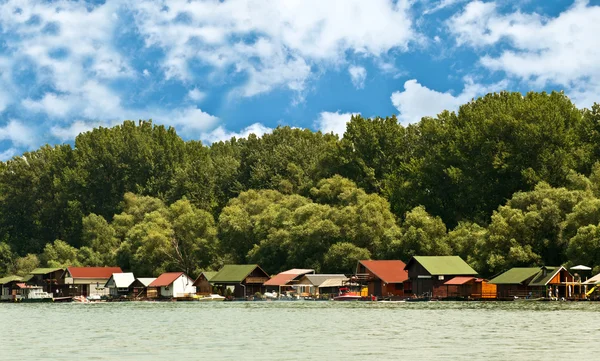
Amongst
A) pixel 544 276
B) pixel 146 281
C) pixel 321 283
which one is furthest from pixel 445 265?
pixel 146 281

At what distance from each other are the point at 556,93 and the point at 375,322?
215ft

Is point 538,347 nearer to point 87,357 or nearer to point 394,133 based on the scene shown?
point 87,357

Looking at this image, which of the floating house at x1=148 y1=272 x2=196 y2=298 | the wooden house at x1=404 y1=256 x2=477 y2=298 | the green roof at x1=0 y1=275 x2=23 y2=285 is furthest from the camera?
the green roof at x1=0 y1=275 x2=23 y2=285

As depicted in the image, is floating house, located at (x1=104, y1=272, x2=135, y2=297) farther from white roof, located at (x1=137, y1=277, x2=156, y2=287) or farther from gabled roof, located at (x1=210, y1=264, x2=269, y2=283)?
gabled roof, located at (x1=210, y1=264, x2=269, y2=283)

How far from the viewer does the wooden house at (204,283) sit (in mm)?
113875

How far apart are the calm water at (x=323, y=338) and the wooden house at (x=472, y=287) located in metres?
28.4

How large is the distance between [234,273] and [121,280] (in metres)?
17.9

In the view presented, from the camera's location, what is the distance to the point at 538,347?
35469mm

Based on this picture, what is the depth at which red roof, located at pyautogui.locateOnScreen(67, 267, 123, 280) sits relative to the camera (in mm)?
123669

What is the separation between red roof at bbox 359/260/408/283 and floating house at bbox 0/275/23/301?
184 feet

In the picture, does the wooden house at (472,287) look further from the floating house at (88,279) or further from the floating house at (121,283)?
the floating house at (88,279)

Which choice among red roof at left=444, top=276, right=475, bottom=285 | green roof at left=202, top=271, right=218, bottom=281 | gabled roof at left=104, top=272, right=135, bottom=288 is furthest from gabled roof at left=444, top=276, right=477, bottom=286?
gabled roof at left=104, top=272, right=135, bottom=288

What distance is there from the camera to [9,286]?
435 ft

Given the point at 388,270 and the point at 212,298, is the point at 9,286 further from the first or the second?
the point at 388,270
